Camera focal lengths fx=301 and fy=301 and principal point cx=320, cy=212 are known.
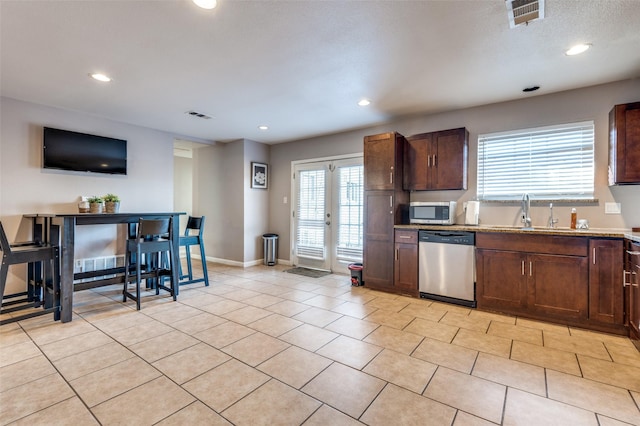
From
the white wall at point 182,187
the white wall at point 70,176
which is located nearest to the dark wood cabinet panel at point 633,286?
the white wall at point 70,176

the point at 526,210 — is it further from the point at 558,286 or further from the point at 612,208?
the point at 558,286

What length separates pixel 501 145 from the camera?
379cm

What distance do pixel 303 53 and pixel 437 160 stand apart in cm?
231

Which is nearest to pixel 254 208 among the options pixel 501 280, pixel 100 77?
pixel 100 77

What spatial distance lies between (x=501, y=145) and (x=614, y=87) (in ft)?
3.69

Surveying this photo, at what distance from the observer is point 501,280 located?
3.28m

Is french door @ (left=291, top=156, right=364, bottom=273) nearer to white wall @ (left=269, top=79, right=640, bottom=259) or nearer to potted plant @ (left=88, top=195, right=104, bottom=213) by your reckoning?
white wall @ (left=269, top=79, right=640, bottom=259)

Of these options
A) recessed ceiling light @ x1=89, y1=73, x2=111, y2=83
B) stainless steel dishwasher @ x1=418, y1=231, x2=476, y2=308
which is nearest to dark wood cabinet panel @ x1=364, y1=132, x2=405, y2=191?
stainless steel dishwasher @ x1=418, y1=231, x2=476, y2=308

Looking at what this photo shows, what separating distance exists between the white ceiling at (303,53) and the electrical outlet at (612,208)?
1.29 m

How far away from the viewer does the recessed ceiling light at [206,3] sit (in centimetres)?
196

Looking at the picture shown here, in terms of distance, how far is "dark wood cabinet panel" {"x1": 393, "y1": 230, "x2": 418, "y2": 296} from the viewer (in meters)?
3.88

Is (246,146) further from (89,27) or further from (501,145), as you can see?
(501,145)

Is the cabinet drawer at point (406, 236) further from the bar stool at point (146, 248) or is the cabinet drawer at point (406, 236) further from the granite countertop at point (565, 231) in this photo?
the bar stool at point (146, 248)

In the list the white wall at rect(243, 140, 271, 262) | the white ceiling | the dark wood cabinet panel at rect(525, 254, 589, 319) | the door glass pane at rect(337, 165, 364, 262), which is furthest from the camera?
the white wall at rect(243, 140, 271, 262)
